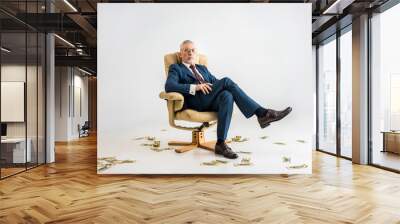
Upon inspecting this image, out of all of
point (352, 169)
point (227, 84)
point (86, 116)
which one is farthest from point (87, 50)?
point (352, 169)

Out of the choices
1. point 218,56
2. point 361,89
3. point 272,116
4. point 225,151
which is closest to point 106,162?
point 225,151

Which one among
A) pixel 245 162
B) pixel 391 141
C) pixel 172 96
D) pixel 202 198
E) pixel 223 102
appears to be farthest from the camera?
pixel 391 141

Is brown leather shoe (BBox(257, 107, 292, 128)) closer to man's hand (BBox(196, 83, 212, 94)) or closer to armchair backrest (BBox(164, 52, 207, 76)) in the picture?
man's hand (BBox(196, 83, 212, 94))

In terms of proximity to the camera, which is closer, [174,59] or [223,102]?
[223,102]

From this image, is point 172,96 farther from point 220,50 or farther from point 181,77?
point 220,50

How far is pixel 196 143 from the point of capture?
17.7 feet

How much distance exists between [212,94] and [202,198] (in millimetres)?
1704

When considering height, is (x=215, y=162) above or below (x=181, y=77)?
below

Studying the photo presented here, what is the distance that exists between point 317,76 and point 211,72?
5.01m

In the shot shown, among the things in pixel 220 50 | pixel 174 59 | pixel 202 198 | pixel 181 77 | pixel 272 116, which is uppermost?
pixel 220 50

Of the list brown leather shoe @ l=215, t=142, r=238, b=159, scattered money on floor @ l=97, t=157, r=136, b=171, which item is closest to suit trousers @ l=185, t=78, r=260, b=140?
brown leather shoe @ l=215, t=142, r=238, b=159

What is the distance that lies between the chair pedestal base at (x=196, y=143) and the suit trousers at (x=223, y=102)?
20 cm

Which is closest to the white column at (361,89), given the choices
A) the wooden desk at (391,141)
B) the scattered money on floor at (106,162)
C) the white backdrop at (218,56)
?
the wooden desk at (391,141)

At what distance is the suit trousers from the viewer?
17.2 feet
